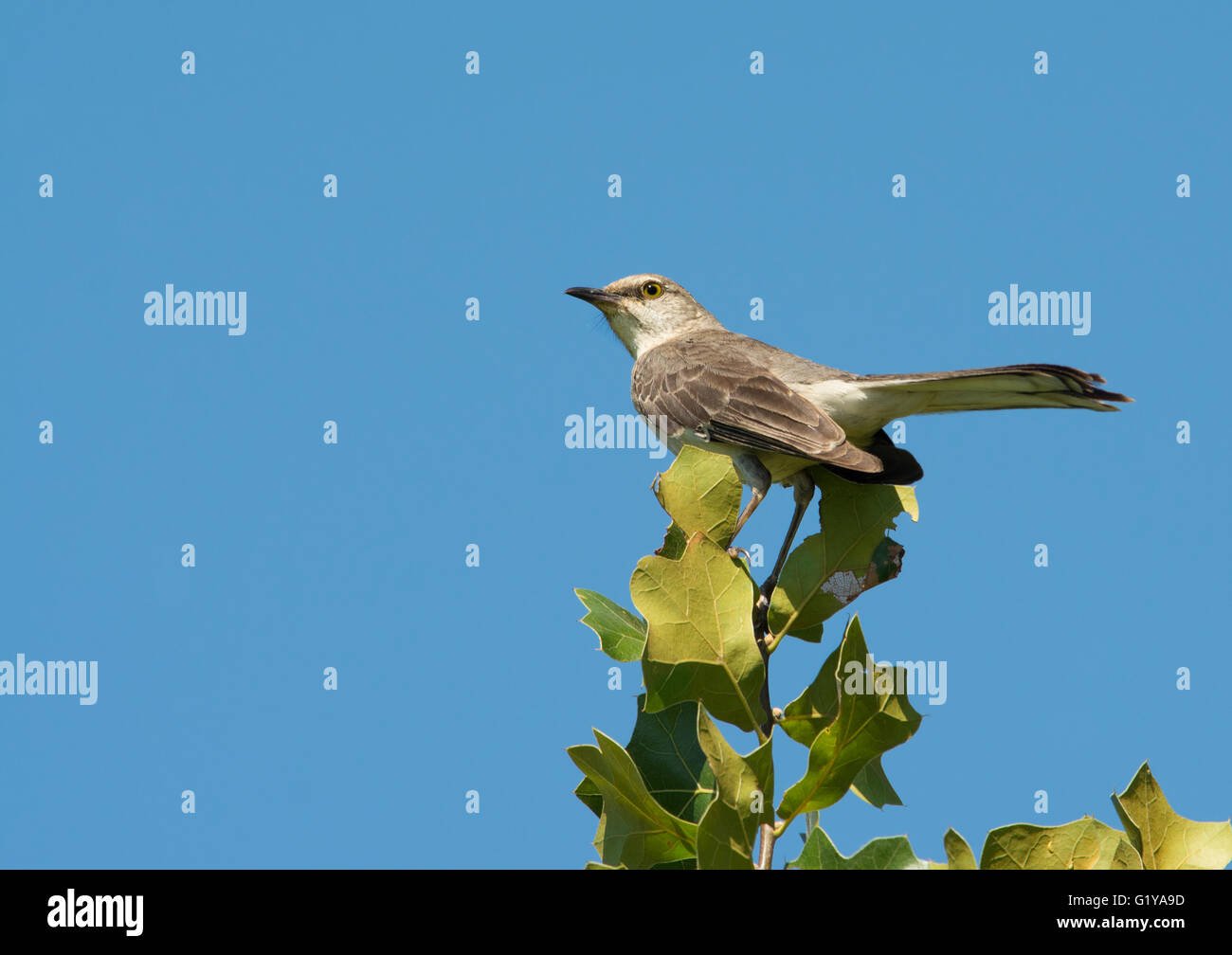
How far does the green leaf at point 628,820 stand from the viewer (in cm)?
287

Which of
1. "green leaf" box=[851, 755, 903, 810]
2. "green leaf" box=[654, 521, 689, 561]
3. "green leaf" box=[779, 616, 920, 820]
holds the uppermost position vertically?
"green leaf" box=[654, 521, 689, 561]

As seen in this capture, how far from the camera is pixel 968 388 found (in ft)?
14.4

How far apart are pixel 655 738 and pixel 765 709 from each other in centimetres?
33

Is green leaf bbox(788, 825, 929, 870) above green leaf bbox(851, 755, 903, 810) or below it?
below

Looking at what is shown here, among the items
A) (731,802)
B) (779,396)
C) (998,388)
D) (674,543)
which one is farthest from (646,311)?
(731,802)

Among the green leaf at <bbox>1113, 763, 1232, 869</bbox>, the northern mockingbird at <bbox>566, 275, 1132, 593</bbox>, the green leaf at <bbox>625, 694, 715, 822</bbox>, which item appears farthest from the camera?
the northern mockingbird at <bbox>566, 275, 1132, 593</bbox>

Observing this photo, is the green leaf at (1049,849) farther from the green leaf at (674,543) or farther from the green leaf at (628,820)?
the green leaf at (674,543)

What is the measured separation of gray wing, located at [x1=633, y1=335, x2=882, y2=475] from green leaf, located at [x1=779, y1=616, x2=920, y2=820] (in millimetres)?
1346

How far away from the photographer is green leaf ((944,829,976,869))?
8.68 ft

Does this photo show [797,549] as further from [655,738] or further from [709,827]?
[709,827]

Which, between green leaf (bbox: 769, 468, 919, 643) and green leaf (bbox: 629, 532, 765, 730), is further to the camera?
green leaf (bbox: 769, 468, 919, 643)

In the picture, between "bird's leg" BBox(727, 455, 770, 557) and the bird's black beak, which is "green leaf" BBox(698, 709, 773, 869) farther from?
the bird's black beak

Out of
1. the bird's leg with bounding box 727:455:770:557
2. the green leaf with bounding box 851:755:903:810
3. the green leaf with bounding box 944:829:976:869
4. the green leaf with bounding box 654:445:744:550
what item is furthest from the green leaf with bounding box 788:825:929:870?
the bird's leg with bounding box 727:455:770:557

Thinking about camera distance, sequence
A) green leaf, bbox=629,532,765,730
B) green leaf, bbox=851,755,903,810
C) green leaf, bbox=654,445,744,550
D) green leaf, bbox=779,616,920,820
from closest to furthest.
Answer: green leaf, bbox=779,616,920,820
green leaf, bbox=629,532,765,730
green leaf, bbox=851,755,903,810
green leaf, bbox=654,445,744,550
